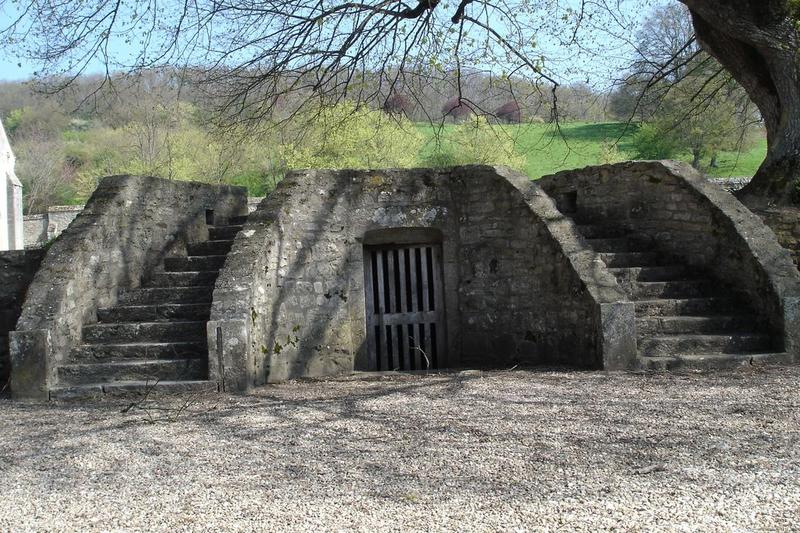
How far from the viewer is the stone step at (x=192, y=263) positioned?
9.81 m

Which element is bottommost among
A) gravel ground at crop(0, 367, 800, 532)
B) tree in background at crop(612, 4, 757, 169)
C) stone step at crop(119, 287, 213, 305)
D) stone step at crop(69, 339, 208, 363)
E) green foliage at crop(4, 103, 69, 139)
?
gravel ground at crop(0, 367, 800, 532)

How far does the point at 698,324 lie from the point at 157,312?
591 cm

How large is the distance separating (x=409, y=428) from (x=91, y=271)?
4.69 meters

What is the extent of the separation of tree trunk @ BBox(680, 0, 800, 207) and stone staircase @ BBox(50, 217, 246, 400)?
707 centimetres

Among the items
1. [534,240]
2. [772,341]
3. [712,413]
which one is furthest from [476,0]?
[712,413]

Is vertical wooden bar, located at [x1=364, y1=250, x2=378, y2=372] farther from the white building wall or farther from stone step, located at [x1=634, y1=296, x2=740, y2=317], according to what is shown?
the white building wall

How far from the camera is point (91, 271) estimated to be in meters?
8.69

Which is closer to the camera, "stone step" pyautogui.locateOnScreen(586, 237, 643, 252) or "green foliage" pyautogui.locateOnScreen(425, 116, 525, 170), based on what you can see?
"stone step" pyautogui.locateOnScreen(586, 237, 643, 252)

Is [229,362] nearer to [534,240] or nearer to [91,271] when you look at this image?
[91,271]

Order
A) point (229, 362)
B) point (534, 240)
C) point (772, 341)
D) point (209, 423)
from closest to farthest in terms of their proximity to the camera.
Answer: point (209, 423) < point (229, 362) < point (772, 341) < point (534, 240)

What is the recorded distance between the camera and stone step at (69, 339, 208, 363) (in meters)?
8.21

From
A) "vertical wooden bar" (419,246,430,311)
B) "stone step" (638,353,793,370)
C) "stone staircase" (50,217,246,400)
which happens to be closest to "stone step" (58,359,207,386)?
"stone staircase" (50,217,246,400)

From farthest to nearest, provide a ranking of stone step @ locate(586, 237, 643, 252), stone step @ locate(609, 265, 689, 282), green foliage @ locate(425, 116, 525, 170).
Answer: green foliage @ locate(425, 116, 525, 170) → stone step @ locate(586, 237, 643, 252) → stone step @ locate(609, 265, 689, 282)

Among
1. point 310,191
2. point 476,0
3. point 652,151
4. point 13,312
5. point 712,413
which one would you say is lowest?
point 712,413
